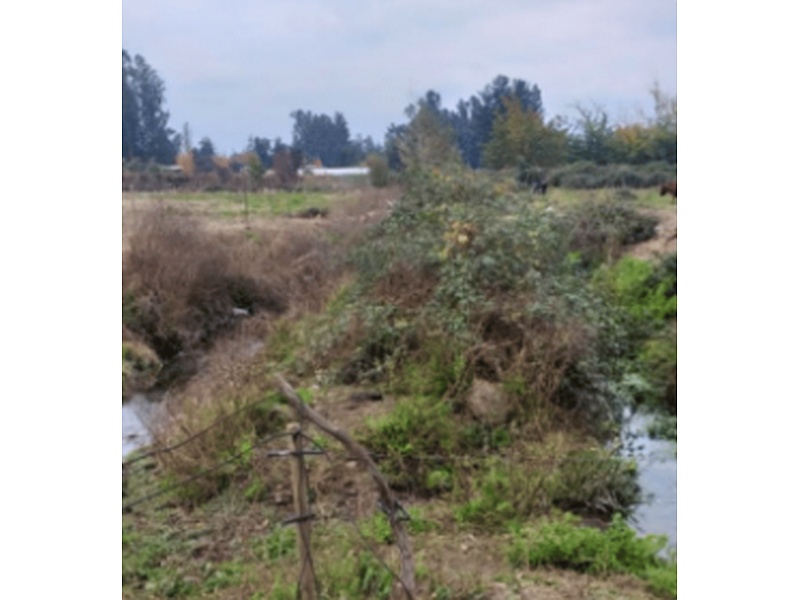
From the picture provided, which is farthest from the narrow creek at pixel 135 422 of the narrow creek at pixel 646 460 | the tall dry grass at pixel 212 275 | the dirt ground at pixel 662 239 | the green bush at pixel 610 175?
the dirt ground at pixel 662 239

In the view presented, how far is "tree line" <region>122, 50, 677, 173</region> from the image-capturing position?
2.73 m

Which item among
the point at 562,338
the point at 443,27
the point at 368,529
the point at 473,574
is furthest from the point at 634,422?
the point at 443,27

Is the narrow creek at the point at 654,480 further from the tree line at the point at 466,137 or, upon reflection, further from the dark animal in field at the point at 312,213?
the dark animal in field at the point at 312,213

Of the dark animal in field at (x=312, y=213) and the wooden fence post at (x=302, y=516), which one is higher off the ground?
the dark animal in field at (x=312, y=213)

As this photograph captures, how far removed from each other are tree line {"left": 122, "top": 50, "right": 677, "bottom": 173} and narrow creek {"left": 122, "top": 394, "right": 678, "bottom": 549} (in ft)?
2.44

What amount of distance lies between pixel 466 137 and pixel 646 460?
1123mm

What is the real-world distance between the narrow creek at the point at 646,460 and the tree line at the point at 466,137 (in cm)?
74

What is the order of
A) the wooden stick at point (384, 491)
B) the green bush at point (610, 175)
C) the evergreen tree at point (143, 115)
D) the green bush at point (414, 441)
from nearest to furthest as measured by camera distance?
the wooden stick at point (384, 491) → the evergreen tree at point (143, 115) → the green bush at point (610, 175) → the green bush at point (414, 441)

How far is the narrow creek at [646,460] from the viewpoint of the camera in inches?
107
